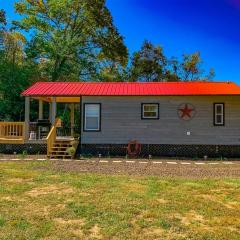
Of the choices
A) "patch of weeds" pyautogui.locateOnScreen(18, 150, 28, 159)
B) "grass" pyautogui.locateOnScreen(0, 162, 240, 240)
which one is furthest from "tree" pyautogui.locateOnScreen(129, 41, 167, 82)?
"grass" pyautogui.locateOnScreen(0, 162, 240, 240)

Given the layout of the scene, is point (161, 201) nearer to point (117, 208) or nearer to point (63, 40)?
point (117, 208)

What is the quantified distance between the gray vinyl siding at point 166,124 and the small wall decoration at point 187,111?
0.51ft

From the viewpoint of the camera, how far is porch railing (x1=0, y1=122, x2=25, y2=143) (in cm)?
1770

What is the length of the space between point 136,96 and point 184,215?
38.2 ft

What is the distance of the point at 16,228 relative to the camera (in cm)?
550

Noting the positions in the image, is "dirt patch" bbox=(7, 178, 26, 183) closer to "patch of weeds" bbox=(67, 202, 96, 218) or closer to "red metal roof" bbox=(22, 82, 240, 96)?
"patch of weeds" bbox=(67, 202, 96, 218)

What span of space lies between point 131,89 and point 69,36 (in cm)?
1375

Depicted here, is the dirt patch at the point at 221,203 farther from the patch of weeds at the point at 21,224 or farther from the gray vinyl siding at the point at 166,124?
the gray vinyl siding at the point at 166,124

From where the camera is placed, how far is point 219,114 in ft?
57.5

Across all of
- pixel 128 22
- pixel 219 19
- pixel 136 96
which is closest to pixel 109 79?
Answer: pixel 128 22

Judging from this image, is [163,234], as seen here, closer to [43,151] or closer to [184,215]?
[184,215]

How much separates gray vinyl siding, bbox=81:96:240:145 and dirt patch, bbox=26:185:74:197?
9.34m

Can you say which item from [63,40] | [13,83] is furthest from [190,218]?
[63,40]

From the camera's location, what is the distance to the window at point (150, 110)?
17656mm
